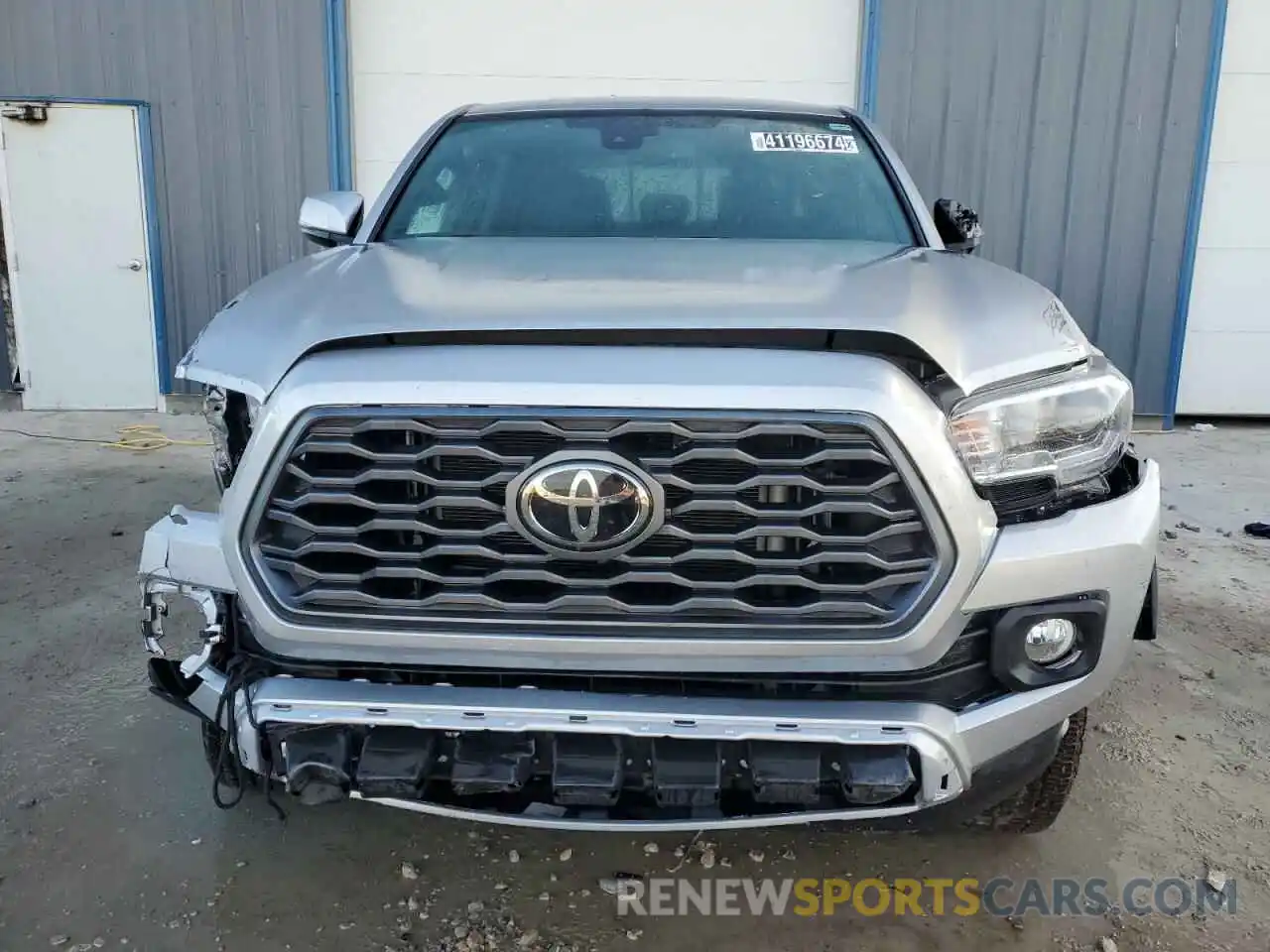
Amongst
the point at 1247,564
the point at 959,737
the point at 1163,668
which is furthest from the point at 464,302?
the point at 1247,564

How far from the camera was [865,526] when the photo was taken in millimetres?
1716

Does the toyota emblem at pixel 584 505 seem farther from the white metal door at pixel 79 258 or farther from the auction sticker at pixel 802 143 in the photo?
the white metal door at pixel 79 258

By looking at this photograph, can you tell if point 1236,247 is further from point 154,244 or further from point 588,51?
point 154,244

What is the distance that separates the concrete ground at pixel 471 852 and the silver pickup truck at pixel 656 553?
443 mm

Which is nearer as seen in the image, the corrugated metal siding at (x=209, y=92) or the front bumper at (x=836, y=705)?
the front bumper at (x=836, y=705)

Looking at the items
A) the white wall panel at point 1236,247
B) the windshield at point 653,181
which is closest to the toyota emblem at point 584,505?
the windshield at point 653,181

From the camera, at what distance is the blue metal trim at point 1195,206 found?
7.13 m

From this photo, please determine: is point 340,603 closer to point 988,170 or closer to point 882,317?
point 882,317

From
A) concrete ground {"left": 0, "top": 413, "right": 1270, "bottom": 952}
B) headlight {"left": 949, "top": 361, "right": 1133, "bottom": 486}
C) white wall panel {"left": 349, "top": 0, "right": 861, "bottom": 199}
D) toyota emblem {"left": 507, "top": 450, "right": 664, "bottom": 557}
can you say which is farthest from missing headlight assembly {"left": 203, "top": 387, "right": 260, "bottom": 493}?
white wall panel {"left": 349, "top": 0, "right": 861, "bottom": 199}

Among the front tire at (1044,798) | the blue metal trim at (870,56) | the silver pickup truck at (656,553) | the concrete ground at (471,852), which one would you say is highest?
the blue metal trim at (870,56)

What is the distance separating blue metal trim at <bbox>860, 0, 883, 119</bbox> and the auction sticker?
14.5 feet

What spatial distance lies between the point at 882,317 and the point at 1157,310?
691cm

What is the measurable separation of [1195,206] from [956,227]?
5485 mm

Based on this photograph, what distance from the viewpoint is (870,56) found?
7211 millimetres
